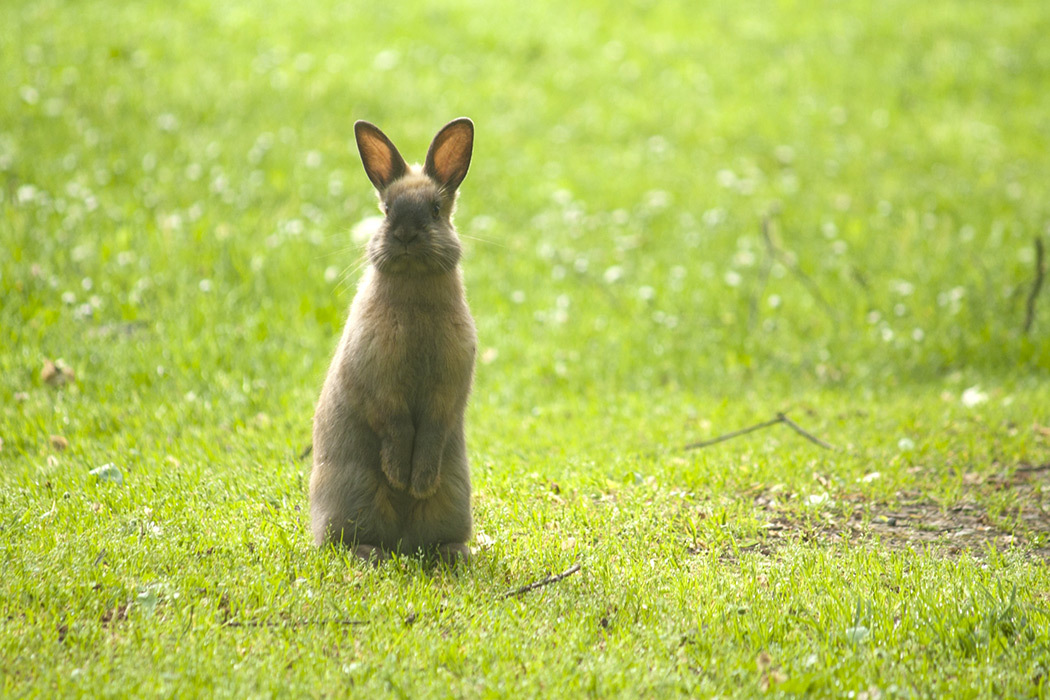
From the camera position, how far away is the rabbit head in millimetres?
4312

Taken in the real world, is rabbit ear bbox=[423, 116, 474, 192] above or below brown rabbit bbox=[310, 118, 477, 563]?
above

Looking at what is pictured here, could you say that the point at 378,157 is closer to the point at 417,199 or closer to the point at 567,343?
the point at 417,199

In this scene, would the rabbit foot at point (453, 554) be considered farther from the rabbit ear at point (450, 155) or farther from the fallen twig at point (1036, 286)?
the fallen twig at point (1036, 286)

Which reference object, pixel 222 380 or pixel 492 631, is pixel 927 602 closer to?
pixel 492 631

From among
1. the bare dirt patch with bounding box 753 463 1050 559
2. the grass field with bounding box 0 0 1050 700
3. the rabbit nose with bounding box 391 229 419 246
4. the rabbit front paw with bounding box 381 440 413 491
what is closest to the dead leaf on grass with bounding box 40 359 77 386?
the grass field with bounding box 0 0 1050 700

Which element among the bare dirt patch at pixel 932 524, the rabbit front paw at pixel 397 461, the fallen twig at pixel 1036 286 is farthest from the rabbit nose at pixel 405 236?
the fallen twig at pixel 1036 286

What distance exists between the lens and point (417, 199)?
4.36 m

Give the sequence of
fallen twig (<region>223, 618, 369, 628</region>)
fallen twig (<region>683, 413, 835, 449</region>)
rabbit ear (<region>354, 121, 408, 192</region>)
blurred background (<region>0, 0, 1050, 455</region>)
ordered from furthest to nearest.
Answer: blurred background (<region>0, 0, 1050, 455</region>), fallen twig (<region>683, 413, 835, 449</region>), rabbit ear (<region>354, 121, 408, 192</region>), fallen twig (<region>223, 618, 369, 628</region>)

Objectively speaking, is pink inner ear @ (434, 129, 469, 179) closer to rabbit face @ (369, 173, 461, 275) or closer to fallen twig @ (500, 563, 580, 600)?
rabbit face @ (369, 173, 461, 275)

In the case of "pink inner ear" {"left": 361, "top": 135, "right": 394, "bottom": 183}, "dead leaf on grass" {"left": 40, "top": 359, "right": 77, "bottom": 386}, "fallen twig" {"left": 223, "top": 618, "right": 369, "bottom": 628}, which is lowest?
"fallen twig" {"left": 223, "top": 618, "right": 369, "bottom": 628}

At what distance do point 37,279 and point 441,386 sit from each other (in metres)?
→ 5.19

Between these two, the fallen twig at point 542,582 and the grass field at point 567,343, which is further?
the fallen twig at point 542,582

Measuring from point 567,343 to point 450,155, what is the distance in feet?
14.3

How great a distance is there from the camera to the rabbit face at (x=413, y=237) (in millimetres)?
4305
